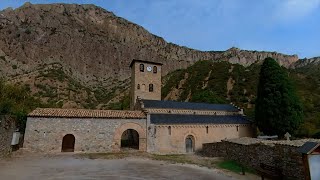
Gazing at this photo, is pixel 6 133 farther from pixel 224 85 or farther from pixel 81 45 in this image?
pixel 81 45

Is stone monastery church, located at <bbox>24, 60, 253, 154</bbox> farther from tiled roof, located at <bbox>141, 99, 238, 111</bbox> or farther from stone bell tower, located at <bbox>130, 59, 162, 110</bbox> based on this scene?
stone bell tower, located at <bbox>130, 59, 162, 110</bbox>

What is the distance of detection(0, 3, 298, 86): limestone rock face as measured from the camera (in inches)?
3487

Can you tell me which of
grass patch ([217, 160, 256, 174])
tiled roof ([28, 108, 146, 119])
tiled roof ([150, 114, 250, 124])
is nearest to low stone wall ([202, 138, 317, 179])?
grass patch ([217, 160, 256, 174])

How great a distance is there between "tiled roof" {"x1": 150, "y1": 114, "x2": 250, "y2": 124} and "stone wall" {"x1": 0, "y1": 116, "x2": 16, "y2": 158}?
1339cm

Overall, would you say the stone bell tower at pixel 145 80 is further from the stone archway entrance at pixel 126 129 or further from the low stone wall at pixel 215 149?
the low stone wall at pixel 215 149

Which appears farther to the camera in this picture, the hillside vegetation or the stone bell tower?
the hillside vegetation

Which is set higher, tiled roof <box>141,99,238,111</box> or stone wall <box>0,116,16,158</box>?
tiled roof <box>141,99,238,111</box>

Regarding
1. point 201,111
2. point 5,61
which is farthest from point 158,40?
point 201,111

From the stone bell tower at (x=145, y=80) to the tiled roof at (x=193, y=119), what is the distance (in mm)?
8128

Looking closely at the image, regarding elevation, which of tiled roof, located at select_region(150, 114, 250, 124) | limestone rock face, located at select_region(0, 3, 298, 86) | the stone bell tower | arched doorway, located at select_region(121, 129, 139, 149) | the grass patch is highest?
limestone rock face, located at select_region(0, 3, 298, 86)

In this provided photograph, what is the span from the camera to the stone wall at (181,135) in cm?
2625

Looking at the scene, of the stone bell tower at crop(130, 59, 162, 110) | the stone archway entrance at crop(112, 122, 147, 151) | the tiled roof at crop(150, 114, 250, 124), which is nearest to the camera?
the stone archway entrance at crop(112, 122, 147, 151)

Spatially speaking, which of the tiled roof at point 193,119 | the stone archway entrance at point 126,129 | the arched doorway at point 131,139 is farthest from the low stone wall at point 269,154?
the arched doorway at point 131,139

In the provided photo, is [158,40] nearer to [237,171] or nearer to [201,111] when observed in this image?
[201,111]
